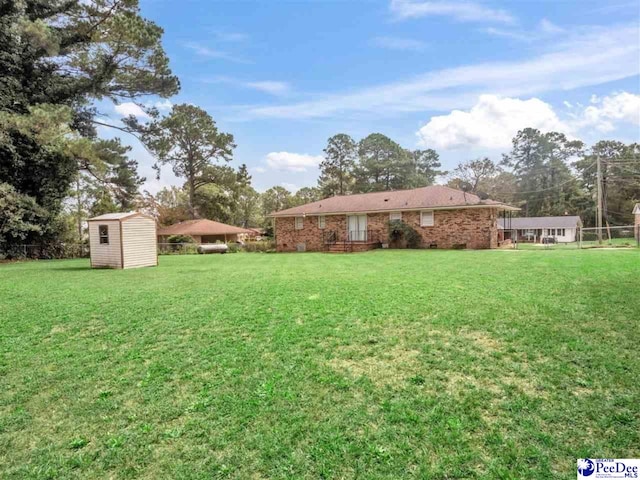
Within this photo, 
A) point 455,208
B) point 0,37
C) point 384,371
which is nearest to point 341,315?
point 384,371

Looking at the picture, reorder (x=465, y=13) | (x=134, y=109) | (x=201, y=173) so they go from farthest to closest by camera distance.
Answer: (x=201, y=173)
(x=134, y=109)
(x=465, y=13)

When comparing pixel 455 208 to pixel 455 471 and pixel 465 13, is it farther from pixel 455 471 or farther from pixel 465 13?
pixel 455 471

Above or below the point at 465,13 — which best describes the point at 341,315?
below

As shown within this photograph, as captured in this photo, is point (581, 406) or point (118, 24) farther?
point (118, 24)

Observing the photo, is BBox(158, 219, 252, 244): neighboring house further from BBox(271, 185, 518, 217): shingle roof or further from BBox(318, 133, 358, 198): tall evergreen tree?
BBox(318, 133, 358, 198): tall evergreen tree

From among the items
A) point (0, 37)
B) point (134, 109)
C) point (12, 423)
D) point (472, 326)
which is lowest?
point (12, 423)

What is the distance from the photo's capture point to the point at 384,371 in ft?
13.6

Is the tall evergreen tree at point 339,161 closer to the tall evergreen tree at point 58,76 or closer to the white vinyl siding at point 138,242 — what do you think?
the tall evergreen tree at point 58,76

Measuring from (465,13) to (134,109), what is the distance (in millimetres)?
22525

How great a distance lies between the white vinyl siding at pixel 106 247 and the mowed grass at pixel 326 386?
8239 mm

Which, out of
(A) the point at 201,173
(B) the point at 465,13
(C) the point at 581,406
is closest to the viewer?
(C) the point at 581,406

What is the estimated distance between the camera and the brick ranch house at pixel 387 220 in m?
20.6

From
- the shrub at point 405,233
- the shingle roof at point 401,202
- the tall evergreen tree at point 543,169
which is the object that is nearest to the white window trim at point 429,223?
the shingle roof at point 401,202

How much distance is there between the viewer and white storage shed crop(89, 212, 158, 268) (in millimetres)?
14898
